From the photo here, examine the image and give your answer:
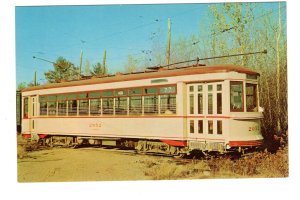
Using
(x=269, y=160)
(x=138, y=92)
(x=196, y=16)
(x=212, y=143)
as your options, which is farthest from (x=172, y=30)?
(x=269, y=160)

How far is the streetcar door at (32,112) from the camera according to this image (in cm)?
1427

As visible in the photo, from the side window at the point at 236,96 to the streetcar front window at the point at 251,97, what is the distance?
260mm

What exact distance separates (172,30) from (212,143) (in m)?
3.30

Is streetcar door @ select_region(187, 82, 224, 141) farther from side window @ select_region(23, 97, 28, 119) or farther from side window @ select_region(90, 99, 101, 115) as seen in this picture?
side window @ select_region(23, 97, 28, 119)

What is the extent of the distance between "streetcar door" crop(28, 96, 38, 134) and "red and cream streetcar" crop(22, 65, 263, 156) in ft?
1.01

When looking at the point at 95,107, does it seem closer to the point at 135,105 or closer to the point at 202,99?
the point at 135,105

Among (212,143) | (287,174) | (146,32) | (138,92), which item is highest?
(146,32)

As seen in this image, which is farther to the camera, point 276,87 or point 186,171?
point 276,87

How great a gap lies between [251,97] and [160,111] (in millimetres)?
2493

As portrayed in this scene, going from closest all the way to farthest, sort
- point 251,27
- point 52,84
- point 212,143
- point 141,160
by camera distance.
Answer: point 212,143 → point 141,160 → point 251,27 → point 52,84

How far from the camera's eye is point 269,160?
36.2 feet

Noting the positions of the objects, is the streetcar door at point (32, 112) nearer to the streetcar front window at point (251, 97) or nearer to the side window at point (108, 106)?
the side window at point (108, 106)

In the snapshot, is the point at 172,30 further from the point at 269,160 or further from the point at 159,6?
the point at 269,160

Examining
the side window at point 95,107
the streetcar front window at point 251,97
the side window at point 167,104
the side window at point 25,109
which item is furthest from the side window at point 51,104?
the streetcar front window at point 251,97
